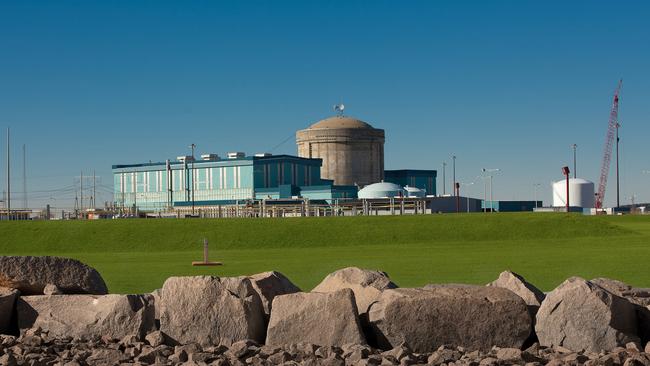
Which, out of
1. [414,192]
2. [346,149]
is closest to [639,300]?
[414,192]

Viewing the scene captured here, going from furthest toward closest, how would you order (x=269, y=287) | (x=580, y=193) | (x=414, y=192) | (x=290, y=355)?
(x=414, y=192), (x=580, y=193), (x=269, y=287), (x=290, y=355)

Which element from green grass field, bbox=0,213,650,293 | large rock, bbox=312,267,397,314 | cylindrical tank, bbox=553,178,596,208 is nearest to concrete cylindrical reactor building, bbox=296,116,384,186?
cylindrical tank, bbox=553,178,596,208

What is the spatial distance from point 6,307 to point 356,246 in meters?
30.3

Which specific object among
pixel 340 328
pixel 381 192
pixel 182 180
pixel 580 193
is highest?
pixel 182 180

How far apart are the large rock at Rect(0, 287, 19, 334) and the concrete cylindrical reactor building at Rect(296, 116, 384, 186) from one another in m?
141

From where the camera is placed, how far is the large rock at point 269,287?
1200 cm

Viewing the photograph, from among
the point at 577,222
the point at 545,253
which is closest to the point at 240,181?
the point at 577,222

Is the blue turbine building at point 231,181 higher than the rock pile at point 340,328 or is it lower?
higher

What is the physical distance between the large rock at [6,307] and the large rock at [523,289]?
6.58m

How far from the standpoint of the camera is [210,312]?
1122 centimetres

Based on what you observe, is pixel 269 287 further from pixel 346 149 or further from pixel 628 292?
pixel 346 149

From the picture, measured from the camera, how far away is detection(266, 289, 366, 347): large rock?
10.9 meters

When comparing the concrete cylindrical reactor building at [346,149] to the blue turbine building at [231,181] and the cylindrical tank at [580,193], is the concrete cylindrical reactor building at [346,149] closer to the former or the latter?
the blue turbine building at [231,181]

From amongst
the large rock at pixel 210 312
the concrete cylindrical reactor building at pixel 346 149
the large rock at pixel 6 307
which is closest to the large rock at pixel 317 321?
the large rock at pixel 210 312
